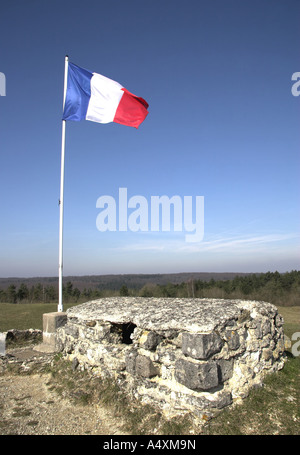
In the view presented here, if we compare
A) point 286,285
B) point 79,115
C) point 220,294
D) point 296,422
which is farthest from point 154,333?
point 286,285

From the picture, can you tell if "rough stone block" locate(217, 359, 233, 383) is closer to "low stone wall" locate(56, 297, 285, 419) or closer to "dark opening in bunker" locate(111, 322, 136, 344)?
"low stone wall" locate(56, 297, 285, 419)

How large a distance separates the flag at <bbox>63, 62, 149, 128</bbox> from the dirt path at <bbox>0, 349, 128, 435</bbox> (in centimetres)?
696

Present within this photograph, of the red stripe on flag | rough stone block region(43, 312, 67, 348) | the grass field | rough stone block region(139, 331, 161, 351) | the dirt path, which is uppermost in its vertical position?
the red stripe on flag

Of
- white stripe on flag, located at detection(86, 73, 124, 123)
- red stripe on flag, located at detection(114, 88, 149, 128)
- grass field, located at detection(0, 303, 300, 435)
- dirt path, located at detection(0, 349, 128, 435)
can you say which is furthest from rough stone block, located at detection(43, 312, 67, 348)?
red stripe on flag, located at detection(114, 88, 149, 128)

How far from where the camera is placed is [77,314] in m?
6.42

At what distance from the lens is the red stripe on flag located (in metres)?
8.89

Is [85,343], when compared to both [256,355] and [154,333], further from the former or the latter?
[256,355]

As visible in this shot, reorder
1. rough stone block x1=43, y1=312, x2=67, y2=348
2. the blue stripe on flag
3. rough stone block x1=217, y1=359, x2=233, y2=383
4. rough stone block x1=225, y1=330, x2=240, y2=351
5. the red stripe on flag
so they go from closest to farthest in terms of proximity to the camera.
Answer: rough stone block x1=217, y1=359, x2=233, y2=383 → rough stone block x1=225, y1=330, x2=240, y2=351 → rough stone block x1=43, y1=312, x2=67, y2=348 → the blue stripe on flag → the red stripe on flag

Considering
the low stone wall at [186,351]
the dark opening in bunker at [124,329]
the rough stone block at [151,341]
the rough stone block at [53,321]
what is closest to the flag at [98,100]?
the rough stone block at [53,321]

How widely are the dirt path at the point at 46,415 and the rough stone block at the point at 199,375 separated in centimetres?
118

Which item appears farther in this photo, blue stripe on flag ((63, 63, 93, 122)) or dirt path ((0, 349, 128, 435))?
blue stripe on flag ((63, 63, 93, 122))
